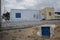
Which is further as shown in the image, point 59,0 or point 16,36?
point 59,0

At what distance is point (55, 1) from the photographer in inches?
Result: 207

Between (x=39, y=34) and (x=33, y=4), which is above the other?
(x=33, y=4)

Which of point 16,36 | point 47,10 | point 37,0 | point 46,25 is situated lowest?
point 16,36

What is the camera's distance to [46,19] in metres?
5.13

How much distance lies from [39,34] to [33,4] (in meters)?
0.97

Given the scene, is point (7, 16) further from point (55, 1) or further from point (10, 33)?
point (55, 1)

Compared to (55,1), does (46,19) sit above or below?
below

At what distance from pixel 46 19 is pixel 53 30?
0.41 m

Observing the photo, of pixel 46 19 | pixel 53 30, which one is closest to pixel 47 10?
pixel 46 19

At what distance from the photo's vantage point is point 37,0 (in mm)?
5191

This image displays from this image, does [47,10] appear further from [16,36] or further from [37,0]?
[16,36]

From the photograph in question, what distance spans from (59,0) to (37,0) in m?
0.73

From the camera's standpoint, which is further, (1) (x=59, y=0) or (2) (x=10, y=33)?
(1) (x=59, y=0)

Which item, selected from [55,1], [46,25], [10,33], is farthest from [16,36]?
[55,1]
